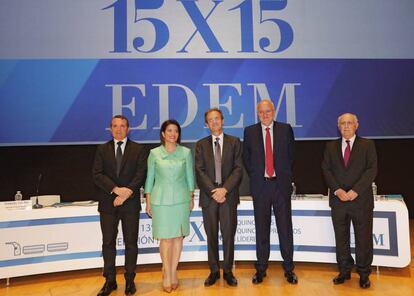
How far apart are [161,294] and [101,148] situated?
1.39 meters

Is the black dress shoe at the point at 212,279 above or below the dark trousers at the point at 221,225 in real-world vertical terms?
below

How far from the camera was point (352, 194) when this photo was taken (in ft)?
9.41

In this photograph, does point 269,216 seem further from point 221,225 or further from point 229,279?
point 229,279

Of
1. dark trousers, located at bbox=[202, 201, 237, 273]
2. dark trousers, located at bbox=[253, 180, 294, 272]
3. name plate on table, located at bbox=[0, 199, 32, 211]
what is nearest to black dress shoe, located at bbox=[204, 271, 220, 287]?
dark trousers, located at bbox=[202, 201, 237, 273]

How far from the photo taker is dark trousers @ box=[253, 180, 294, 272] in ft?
9.91

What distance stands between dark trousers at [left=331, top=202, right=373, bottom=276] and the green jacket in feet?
4.54

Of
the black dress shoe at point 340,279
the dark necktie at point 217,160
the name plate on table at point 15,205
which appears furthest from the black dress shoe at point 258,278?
the name plate on table at point 15,205

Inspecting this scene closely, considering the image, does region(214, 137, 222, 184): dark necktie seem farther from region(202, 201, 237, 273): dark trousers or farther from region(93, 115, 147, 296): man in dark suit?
region(93, 115, 147, 296): man in dark suit

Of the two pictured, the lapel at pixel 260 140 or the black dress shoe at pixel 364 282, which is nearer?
the black dress shoe at pixel 364 282

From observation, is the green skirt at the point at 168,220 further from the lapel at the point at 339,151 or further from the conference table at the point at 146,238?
the lapel at the point at 339,151

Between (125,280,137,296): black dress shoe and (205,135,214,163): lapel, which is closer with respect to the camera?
(125,280,137,296): black dress shoe

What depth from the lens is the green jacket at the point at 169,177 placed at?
9.27 feet

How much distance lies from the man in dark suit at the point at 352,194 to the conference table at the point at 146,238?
1.64 feet

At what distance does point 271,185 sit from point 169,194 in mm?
932
